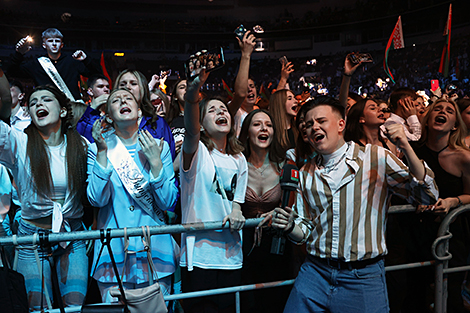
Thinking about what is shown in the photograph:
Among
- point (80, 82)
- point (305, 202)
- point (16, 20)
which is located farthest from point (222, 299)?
point (16, 20)

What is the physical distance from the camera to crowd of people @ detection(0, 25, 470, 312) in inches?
83.0

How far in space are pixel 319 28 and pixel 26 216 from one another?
23833 millimetres

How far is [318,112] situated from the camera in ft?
7.25

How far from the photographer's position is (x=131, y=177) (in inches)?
93.2

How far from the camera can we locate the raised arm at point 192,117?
213 cm

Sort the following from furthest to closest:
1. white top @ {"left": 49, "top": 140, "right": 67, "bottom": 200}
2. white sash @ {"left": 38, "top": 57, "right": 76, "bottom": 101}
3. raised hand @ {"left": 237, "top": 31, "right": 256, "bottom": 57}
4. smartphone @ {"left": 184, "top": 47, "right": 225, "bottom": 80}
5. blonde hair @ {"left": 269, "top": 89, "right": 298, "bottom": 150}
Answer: white sash @ {"left": 38, "top": 57, "right": 76, "bottom": 101} < blonde hair @ {"left": 269, "top": 89, "right": 298, "bottom": 150} < raised hand @ {"left": 237, "top": 31, "right": 256, "bottom": 57} < white top @ {"left": 49, "top": 140, "right": 67, "bottom": 200} < smartphone @ {"left": 184, "top": 47, "right": 225, "bottom": 80}

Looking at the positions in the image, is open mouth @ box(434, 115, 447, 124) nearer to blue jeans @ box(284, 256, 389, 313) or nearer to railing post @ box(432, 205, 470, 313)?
railing post @ box(432, 205, 470, 313)

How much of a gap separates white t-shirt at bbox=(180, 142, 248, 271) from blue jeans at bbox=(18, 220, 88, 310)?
636 mm

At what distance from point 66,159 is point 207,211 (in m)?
0.98

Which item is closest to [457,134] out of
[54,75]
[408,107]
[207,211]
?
[408,107]

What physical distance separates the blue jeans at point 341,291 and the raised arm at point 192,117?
41.2 inches

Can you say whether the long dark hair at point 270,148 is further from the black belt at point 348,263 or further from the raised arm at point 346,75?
the black belt at point 348,263

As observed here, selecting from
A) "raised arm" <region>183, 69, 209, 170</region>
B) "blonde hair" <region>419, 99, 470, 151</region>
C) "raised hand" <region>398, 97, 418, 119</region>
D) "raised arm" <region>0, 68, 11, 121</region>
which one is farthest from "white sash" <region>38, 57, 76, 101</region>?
"raised hand" <region>398, 97, 418, 119</region>

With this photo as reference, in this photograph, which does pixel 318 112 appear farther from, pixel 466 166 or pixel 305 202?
pixel 466 166
